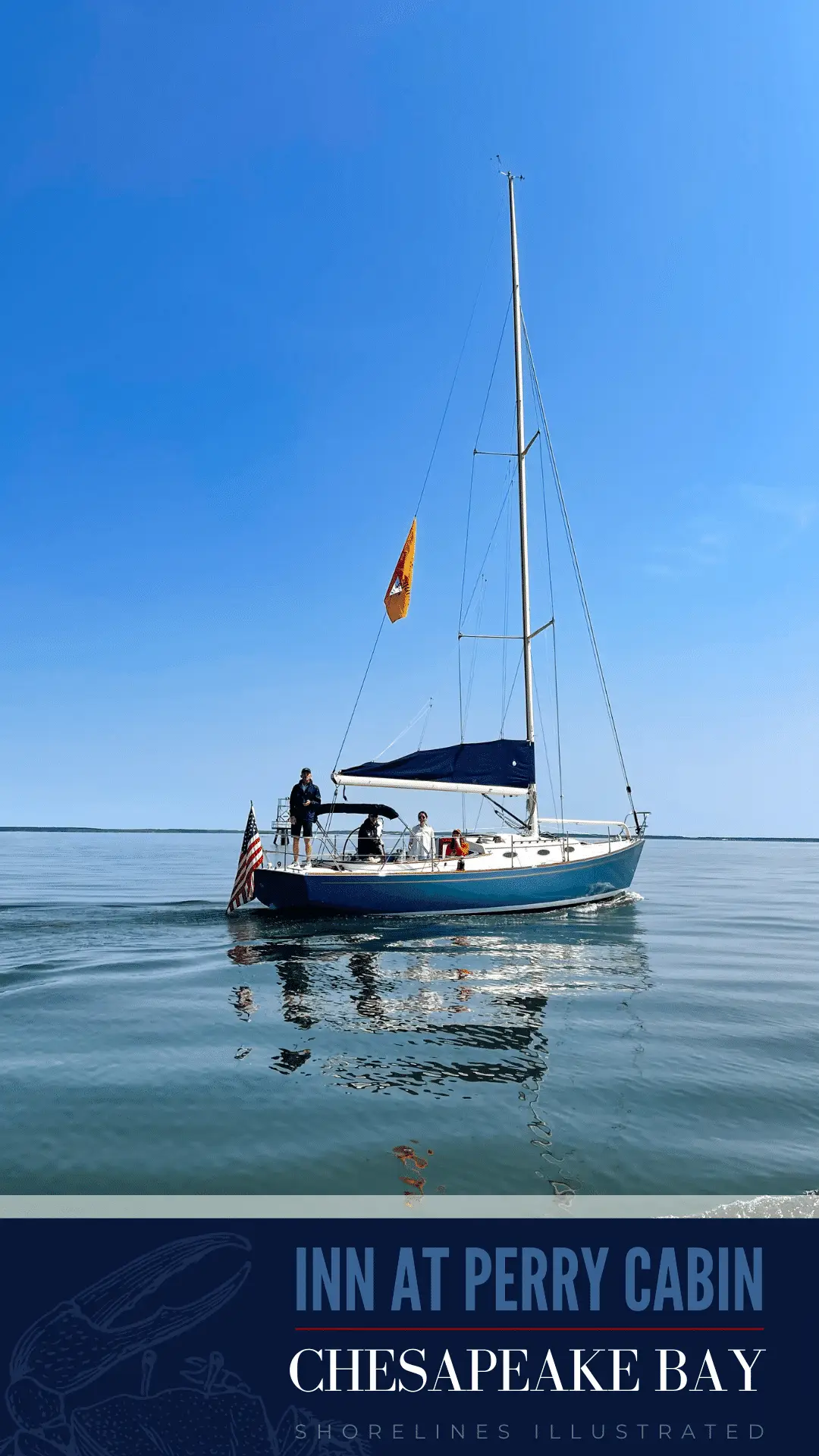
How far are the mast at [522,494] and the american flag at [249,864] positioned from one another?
27.4 ft

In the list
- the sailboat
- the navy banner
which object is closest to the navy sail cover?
the sailboat

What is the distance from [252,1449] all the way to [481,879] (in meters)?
17.3

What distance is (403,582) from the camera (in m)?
24.1

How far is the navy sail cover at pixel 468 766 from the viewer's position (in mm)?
21391

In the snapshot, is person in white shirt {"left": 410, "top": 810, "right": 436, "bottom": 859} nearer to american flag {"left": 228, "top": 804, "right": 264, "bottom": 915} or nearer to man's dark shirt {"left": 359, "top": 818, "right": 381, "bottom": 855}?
man's dark shirt {"left": 359, "top": 818, "right": 381, "bottom": 855}

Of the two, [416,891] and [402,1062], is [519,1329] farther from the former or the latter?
[416,891]

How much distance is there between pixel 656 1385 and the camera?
3385 mm

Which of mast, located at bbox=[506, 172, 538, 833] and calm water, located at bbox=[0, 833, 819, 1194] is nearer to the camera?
calm water, located at bbox=[0, 833, 819, 1194]

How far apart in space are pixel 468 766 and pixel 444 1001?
1115 cm

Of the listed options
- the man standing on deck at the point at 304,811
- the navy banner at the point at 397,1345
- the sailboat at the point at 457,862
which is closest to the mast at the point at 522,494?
the sailboat at the point at 457,862

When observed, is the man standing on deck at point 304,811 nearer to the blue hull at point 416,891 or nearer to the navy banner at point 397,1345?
the blue hull at point 416,891

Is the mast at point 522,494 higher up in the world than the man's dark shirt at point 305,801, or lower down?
higher up

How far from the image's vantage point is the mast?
80.5 feet

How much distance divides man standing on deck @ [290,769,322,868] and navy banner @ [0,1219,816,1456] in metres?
16.6
